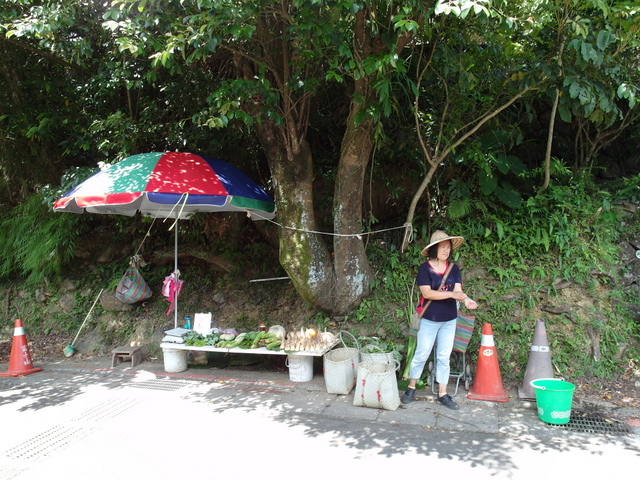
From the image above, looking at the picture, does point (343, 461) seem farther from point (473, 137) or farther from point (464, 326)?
point (473, 137)

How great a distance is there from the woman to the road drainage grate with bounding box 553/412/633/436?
3.75 feet

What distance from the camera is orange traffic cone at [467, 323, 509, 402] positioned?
5199mm

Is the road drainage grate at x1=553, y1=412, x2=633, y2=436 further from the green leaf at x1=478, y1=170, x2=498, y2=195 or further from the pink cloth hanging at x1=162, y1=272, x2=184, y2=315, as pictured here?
the pink cloth hanging at x1=162, y1=272, x2=184, y2=315

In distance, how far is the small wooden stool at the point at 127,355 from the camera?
22.9 feet

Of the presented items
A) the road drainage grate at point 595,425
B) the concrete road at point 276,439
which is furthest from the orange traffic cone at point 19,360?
the road drainage grate at point 595,425

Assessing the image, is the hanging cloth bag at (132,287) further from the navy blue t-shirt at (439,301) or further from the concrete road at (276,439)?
the navy blue t-shirt at (439,301)

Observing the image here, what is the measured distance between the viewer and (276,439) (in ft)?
14.3

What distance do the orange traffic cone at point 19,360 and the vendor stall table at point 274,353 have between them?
81.9 inches

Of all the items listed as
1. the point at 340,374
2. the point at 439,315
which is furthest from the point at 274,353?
the point at 439,315

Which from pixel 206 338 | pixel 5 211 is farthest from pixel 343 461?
pixel 5 211

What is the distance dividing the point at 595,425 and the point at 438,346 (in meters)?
1.61

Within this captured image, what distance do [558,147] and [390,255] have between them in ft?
11.0

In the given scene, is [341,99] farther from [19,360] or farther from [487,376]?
[19,360]

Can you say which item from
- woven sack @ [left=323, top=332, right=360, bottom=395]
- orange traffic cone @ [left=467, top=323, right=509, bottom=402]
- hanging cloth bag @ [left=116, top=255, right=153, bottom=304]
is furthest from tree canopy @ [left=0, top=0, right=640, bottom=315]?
hanging cloth bag @ [left=116, top=255, right=153, bottom=304]
